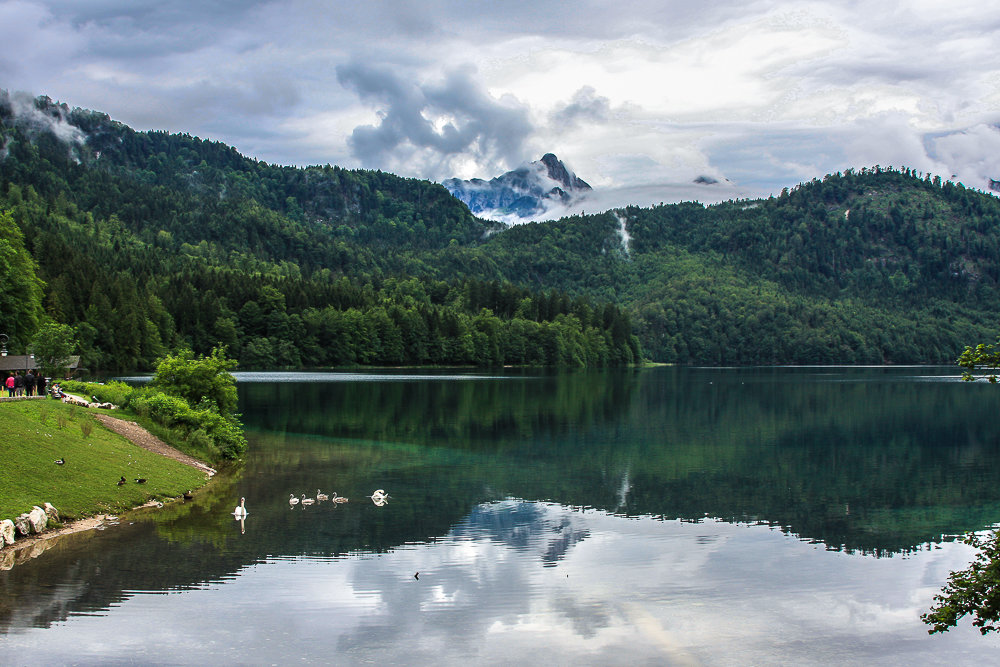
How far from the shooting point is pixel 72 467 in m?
33.5

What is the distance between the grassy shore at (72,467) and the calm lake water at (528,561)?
1788 millimetres

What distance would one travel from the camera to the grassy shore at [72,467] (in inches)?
1186

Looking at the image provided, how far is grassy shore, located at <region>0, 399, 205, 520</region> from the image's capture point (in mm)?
30125

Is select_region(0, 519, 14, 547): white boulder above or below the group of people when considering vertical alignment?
below

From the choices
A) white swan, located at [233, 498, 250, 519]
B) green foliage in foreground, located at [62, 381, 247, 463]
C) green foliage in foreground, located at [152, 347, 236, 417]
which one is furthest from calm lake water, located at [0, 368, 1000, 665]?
green foliage in foreground, located at [152, 347, 236, 417]

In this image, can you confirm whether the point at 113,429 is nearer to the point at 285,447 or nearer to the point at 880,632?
the point at 285,447

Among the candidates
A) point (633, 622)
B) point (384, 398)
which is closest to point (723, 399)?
point (384, 398)

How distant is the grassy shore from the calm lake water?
5.87 feet

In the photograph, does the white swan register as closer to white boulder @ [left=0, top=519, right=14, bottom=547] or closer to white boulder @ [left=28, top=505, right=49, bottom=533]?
white boulder @ [left=28, top=505, right=49, bottom=533]

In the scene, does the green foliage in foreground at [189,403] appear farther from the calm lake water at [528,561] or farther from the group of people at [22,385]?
the group of people at [22,385]

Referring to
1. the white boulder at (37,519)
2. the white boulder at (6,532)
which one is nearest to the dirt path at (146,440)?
the white boulder at (37,519)

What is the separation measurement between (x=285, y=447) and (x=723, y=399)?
68.7m

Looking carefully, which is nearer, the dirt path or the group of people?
the dirt path

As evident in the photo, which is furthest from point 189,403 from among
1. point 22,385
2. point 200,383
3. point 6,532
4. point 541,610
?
point 541,610
